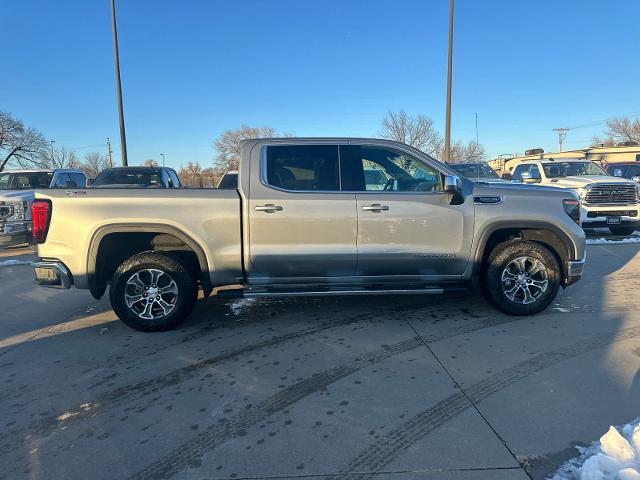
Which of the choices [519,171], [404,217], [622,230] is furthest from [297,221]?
[519,171]

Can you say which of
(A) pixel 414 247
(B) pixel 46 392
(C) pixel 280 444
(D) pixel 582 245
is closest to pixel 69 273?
(B) pixel 46 392

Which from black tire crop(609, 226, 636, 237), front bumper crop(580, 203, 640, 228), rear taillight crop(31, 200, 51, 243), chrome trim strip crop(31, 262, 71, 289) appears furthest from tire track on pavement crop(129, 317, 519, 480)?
black tire crop(609, 226, 636, 237)

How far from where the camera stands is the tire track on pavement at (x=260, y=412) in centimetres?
253

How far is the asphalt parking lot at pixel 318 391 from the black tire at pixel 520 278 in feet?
0.62

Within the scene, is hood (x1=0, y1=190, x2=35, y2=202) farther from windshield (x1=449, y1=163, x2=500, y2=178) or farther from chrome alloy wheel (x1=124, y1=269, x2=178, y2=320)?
windshield (x1=449, y1=163, x2=500, y2=178)

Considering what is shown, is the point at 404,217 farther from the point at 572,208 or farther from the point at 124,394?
the point at 124,394

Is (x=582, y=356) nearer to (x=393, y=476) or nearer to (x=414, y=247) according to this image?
(x=414, y=247)

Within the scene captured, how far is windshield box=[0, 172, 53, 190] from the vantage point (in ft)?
38.5

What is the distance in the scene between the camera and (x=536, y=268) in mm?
4863

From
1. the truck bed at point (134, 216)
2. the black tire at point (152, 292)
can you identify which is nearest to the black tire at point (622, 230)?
the truck bed at point (134, 216)

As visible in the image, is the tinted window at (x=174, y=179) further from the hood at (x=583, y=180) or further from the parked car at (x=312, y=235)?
the hood at (x=583, y=180)

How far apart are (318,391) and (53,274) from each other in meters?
3.05

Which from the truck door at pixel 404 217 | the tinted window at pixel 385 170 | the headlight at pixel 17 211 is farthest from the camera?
the headlight at pixel 17 211

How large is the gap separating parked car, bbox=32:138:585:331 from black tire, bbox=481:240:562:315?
12 millimetres
